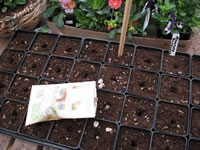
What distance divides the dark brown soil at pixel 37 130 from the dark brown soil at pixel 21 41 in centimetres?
51

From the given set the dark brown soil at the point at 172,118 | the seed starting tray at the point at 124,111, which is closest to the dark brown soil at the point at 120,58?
the seed starting tray at the point at 124,111

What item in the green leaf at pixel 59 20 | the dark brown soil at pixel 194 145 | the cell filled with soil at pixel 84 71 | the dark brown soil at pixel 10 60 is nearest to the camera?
the dark brown soil at pixel 194 145

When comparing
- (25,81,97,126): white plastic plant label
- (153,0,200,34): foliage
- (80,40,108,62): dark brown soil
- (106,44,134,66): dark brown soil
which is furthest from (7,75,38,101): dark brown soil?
(153,0,200,34): foliage

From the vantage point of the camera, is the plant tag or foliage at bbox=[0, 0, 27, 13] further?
foliage at bbox=[0, 0, 27, 13]

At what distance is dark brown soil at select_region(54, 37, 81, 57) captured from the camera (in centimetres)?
119

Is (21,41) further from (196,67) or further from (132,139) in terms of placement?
(196,67)

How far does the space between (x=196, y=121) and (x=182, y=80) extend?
220 mm

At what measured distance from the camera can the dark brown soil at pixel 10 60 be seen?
119cm

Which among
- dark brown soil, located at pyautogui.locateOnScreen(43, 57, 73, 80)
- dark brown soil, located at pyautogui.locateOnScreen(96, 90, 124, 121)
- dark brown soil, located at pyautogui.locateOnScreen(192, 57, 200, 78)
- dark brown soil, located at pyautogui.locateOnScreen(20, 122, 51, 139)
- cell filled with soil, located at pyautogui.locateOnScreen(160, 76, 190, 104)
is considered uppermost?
dark brown soil, located at pyautogui.locateOnScreen(192, 57, 200, 78)

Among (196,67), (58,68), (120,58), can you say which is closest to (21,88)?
(58,68)

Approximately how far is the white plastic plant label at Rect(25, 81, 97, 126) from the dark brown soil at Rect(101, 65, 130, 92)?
108mm

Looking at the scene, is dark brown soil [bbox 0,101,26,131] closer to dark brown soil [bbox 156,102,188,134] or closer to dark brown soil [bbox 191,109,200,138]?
dark brown soil [bbox 156,102,188,134]

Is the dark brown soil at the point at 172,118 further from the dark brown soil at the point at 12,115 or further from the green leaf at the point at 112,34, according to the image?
the dark brown soil at the point at 12,115

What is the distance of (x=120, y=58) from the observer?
3.73ft
